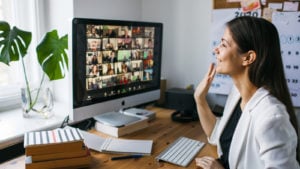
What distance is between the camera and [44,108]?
1646 mm

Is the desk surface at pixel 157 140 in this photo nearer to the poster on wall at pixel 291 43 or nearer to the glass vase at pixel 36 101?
the glass vase at pixel 36 101

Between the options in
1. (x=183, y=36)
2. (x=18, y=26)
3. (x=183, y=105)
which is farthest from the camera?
(x=183, y=36)

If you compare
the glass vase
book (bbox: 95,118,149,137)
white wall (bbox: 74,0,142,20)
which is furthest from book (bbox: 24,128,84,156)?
white wall (bbox: 74,0,142,20)

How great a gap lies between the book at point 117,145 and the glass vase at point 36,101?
1.22 feet

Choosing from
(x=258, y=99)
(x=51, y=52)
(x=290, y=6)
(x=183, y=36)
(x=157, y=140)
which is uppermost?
(x=290, y=6)

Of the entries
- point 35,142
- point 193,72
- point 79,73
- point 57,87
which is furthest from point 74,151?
point 193,72

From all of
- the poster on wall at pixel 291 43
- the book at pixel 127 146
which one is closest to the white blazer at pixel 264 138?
the book at pixel 127 146

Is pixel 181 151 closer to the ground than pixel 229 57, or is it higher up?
closer to the ground

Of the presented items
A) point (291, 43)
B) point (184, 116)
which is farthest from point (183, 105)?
point (291, 43)

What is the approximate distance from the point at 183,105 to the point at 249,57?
85 centimetres

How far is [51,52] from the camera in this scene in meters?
1.53

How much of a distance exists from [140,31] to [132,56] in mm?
158

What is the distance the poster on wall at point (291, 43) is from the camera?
1650mm

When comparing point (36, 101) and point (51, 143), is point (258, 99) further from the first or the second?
point (36, 101)
